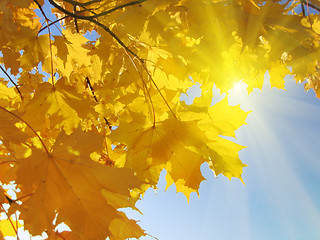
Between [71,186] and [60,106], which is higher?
[60,106]

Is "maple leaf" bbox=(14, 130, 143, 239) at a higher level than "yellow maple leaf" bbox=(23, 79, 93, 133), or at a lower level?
lower

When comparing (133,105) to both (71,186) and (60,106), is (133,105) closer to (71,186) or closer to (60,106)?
(60,106)

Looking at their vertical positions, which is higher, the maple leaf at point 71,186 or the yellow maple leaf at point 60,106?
the yellow maple leaf at point 60,106

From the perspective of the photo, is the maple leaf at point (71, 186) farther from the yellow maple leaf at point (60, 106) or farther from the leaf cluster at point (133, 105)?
the yellow maple leaf at point (60, 106)

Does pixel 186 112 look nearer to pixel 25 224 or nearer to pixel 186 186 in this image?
pixel 186 186

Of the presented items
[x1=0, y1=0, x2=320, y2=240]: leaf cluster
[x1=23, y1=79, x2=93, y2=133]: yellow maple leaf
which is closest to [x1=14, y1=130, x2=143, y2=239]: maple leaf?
[x1=0, y1=0, x2=320, y2=240]: leaf cluster

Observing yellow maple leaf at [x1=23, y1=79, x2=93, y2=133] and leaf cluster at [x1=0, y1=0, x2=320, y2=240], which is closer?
leaf cluster at [x1=0, y1=0, x2=320, y2=240]

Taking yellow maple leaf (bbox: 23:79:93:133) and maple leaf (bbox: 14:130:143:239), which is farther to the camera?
yellow maple leaf (bbox: 23:79:93:133)

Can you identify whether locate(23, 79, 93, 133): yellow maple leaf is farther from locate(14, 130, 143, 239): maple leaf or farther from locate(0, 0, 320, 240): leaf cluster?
locate(14, 130, 143, 239): maple leaf

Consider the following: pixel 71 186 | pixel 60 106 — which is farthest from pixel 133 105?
pixel 71 186

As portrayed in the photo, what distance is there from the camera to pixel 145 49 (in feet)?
5.39

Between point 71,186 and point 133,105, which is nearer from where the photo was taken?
point 71,186

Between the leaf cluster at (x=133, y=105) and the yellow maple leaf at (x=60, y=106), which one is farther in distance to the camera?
the yellow maple leaf at (x=60, y=106)

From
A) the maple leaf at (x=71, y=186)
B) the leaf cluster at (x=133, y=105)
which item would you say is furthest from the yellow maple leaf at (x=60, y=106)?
the maple leaf at (x=71, y=186)
